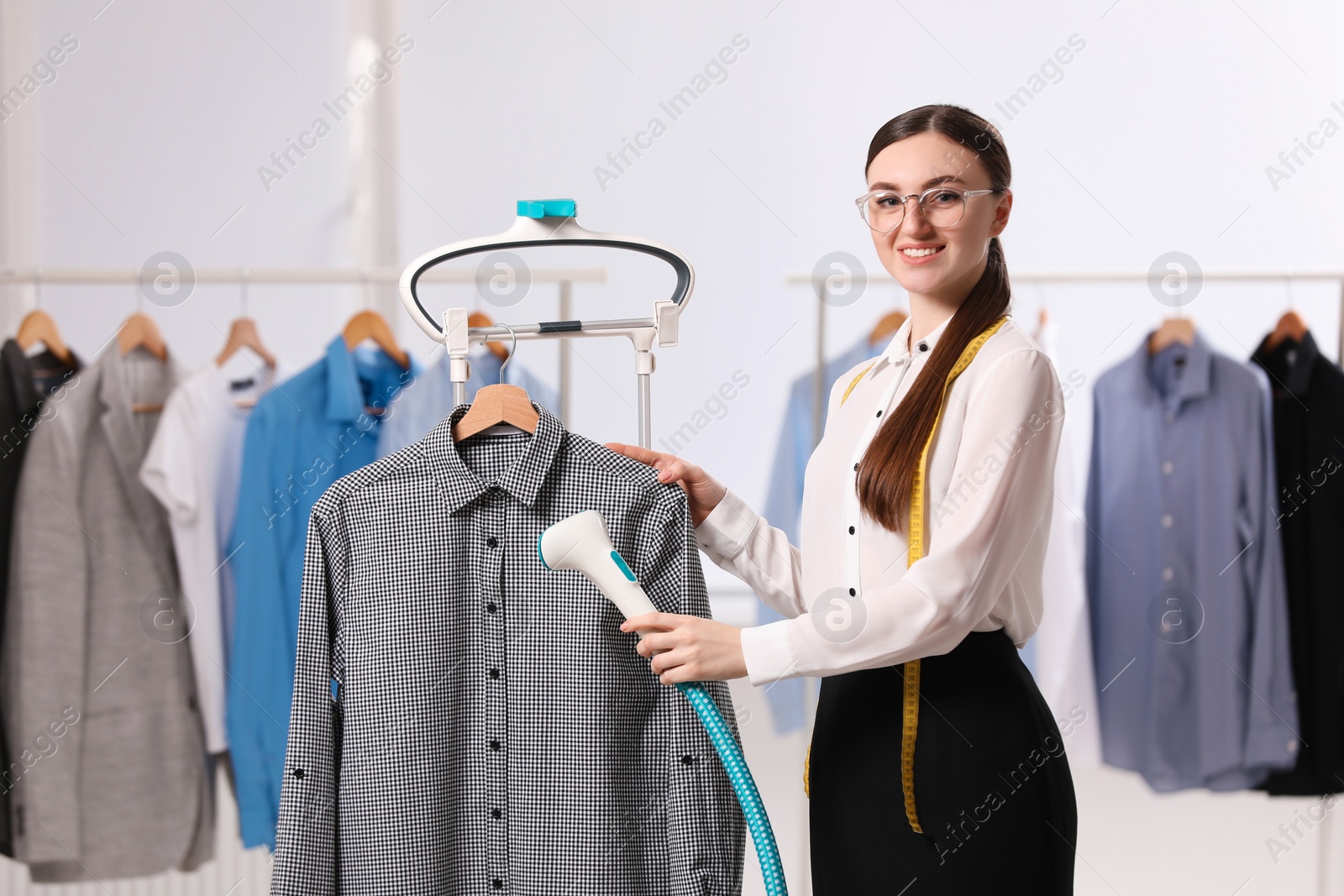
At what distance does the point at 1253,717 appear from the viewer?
227 centimetres

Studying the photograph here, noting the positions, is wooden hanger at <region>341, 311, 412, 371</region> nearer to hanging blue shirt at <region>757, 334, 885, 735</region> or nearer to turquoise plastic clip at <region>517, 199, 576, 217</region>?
hanging blue shirt at <region>757, 334, 885, 735</region>

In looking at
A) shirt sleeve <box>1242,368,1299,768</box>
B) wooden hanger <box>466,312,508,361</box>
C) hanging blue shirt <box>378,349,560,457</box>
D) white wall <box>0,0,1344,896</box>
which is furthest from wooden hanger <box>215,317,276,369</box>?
shirt sleeve <box>1242,368,1299,768</box>

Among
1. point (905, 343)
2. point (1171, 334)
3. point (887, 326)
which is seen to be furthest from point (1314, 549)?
point (905, 343)

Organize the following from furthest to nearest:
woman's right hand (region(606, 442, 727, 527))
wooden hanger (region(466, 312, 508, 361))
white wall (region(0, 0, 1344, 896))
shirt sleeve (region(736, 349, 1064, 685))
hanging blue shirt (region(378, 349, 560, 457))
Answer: white wall (region(0, 0, 1344, 896)) < hanging blue shirt (region(378, 349, 560, 457)) < wooden hanger (region(466, 312, 508, 361)) < woman's right hand (region(606, 442, 727, 527)) < shirt sleeve (region(736, 349, 1064, 685))

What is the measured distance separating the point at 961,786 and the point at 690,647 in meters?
0.35

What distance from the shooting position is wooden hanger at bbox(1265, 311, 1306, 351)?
2285 mm

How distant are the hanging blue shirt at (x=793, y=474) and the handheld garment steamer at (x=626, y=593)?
1078mm

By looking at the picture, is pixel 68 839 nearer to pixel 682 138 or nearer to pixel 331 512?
pixel 331 512

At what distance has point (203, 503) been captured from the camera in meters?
2.12

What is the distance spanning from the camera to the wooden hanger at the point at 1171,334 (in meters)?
2.29

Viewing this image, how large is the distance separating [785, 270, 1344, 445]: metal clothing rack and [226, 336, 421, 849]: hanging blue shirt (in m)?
0.89

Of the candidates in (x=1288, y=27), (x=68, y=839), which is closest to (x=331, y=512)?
(x=68, y=839)

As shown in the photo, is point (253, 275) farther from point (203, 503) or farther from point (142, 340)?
point (203, 503)

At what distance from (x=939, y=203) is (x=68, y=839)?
197 centimetres
